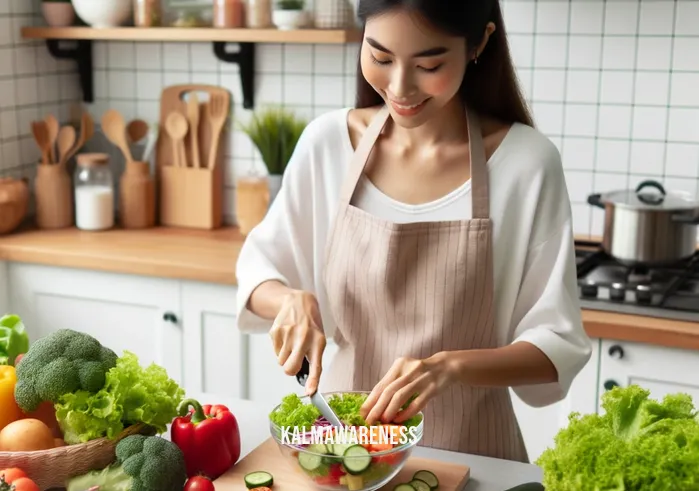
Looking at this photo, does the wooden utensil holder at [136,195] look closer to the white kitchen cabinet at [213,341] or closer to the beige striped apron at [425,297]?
the white kitchen cabinet at [213,341]

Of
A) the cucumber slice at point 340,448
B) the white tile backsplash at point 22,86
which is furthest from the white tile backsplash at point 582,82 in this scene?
the cucumber slice at point 340,448

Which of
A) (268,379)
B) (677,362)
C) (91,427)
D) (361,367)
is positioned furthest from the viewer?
(268,379)

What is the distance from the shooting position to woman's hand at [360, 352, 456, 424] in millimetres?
1334

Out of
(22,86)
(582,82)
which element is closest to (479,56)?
(582,82)

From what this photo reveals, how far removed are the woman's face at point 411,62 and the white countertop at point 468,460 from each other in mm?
521

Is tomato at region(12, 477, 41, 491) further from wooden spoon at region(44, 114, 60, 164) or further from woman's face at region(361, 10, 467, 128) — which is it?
wooden spoon at region(44, 114, 60, 164)

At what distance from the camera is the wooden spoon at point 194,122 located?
10.2 ft

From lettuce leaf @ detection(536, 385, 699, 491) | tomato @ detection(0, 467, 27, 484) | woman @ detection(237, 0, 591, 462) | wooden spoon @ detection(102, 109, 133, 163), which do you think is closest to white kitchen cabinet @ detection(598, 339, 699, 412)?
woman @ detection(237, 0, 591, 462)

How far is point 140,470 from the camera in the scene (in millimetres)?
1228

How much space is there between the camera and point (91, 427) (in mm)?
1284

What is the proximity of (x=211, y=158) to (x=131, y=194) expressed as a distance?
28 cm

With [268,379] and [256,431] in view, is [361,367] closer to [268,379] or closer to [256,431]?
[256,431]

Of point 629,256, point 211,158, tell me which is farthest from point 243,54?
point 629,256

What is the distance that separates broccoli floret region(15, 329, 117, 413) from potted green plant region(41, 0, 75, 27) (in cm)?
203
